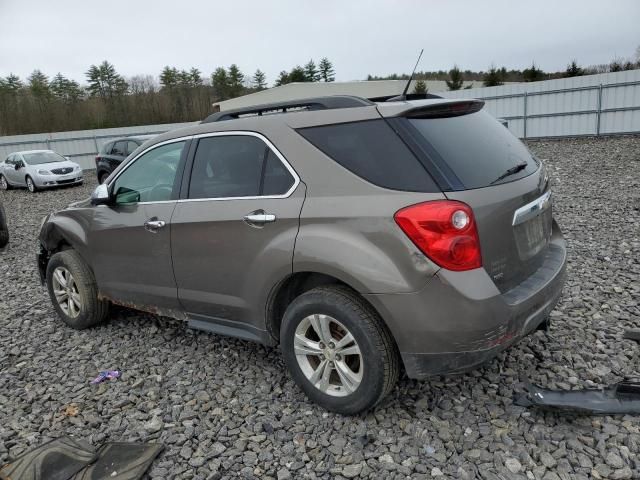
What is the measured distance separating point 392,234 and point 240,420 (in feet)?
4.86

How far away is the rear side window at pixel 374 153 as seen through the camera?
2521mm

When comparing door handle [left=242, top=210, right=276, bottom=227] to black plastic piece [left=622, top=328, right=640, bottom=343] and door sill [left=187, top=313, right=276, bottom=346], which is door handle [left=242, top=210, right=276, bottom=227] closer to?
door sill [left=187, top=313, right=276, bottom=346]

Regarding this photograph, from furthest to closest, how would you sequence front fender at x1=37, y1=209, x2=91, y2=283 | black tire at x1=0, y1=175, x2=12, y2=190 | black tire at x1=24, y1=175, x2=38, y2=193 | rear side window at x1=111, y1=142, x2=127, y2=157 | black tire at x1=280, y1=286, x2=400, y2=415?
black tire at x1=0, y1=175, x2=12, y2=190 → black tire at x1=24, y1=175, x2=38, y2=193 → rear side window at x1=111, y1=142, x2=127, y2=157 → front fender at x1=37, y1=209, x2=91, y2=283 → black tire at x1=280, y1=286, x2=400, y2=415

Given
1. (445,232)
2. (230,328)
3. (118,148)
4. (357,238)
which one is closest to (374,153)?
(357,238)

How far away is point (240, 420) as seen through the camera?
9.86 feet

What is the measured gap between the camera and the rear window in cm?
257

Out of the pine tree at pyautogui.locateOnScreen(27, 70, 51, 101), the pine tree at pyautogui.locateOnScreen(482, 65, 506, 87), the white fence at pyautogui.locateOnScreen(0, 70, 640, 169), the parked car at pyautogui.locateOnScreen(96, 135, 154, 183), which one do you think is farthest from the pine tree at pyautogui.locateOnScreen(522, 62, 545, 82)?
the pine tree at pyautogui.locateOnScreen(27, 70, 51, 101)

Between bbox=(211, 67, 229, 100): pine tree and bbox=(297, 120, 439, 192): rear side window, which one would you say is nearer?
bbox=(297, 120, 439, 192): rear side window

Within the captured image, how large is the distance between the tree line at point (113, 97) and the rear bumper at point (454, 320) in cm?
4593

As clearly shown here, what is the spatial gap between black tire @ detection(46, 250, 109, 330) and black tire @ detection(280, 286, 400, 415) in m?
2.29

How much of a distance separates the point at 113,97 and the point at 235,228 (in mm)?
53273

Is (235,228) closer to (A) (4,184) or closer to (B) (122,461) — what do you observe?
(B) (122,461)

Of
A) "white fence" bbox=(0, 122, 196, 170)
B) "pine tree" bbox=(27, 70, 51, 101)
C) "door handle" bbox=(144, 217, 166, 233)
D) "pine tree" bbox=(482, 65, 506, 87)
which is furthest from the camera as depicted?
"pine tree" bbox=(27, 70, 51, 101)

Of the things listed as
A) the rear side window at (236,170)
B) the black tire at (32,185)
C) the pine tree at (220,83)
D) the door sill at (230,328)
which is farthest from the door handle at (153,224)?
the pine tree at (220,83)
